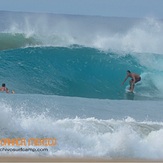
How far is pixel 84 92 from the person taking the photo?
15.9 m

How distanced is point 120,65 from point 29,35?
5.25 meters

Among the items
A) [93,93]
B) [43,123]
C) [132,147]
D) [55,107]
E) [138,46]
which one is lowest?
[132,147]

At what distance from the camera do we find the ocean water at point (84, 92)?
26.5ft

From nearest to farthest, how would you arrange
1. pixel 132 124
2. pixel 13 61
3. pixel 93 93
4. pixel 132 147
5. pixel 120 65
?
pixel 132 147 < pixel 132 124 < pixel 93 93 < pixel 13 61 < pixel 120 65

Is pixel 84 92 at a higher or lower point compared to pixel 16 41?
lower

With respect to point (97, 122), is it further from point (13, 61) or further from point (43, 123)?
point (13, 61)

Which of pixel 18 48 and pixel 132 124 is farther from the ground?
pixel 18 48

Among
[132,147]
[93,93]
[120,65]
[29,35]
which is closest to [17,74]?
[93,93]

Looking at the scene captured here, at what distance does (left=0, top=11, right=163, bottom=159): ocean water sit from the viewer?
26.5 ft

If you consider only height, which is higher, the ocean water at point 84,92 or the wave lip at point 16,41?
the wave lip at point 16,41

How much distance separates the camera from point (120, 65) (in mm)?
18859

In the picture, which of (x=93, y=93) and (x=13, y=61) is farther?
(x=13, y=61)

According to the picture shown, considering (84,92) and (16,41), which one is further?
(16,41)

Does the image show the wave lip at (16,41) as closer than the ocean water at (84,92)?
No
